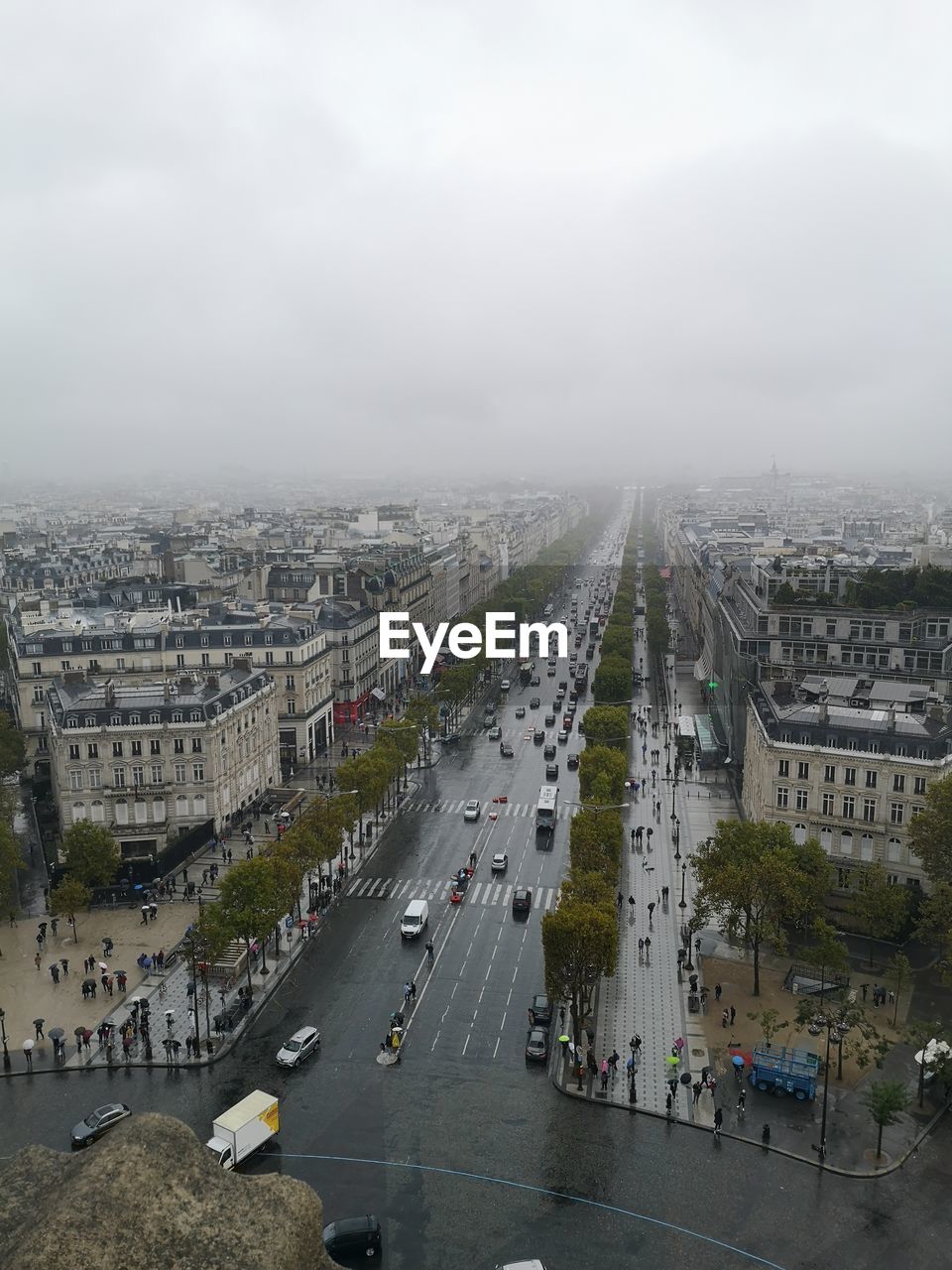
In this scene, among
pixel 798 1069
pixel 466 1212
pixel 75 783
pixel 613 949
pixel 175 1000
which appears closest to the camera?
pixel 466 1212

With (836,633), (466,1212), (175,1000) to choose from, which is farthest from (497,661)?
(466,1212)

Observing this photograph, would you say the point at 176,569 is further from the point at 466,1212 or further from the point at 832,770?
the point at 466,1212

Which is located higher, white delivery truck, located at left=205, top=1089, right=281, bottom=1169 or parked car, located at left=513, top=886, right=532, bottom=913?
white delivery truck, located at left=205, top=1089, right=281, bottom=1169

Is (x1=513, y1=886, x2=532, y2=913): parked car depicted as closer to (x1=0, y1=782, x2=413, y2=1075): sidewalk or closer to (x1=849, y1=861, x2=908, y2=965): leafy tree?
(x1=0, y1=782, x2=413, y2=1075): sidewalk

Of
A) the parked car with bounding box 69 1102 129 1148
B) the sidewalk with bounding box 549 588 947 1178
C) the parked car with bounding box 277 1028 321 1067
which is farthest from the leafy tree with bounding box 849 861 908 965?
the parked car with bounding box 69 1102 129 1148

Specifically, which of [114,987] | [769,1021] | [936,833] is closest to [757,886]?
[769,1021]

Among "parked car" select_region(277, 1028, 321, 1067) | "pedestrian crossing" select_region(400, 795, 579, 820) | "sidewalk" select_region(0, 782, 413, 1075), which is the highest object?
"parked car" select_region(277, 1028, 321, 1067)

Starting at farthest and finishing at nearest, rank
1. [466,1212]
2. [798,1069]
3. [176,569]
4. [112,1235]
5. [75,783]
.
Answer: [176,569], [75,783], [798,1069], [466,1212], [112,1235]

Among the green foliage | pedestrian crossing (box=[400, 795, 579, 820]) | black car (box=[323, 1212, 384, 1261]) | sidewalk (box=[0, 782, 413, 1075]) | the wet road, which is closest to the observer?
black car (box=[323, 1212, 384, 1261])
